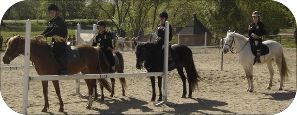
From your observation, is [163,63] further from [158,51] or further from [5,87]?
[5,87]

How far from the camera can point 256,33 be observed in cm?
1007

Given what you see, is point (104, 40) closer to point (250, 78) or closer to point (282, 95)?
point (250, 78)

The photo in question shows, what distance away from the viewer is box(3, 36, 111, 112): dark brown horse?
22.4 feet

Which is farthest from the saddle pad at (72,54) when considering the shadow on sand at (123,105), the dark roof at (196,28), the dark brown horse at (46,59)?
the dark roof at (196,28)

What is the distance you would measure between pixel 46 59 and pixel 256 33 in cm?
555

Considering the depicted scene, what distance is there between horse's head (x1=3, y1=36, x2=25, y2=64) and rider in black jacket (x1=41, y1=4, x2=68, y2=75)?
0.45 meters

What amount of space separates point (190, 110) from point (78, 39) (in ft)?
12.6

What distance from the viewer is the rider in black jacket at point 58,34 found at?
7.06 m

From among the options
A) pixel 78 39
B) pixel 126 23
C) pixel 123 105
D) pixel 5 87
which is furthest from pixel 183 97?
pixel 126 23

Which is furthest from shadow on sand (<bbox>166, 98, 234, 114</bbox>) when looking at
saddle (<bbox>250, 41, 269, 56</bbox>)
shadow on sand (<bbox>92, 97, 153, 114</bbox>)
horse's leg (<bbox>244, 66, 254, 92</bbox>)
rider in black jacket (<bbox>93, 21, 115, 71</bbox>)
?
saddle (<bbox>250, 41, 269, 56</bbox>)

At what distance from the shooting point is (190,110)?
7.43m

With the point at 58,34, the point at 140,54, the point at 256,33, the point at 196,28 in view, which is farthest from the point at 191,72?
the point at 196,28

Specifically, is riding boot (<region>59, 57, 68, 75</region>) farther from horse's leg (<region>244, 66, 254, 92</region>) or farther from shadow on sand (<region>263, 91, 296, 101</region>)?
horse's leg (<region>244, 66, 254, 92</region>)

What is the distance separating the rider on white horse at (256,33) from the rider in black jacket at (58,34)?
508cm
